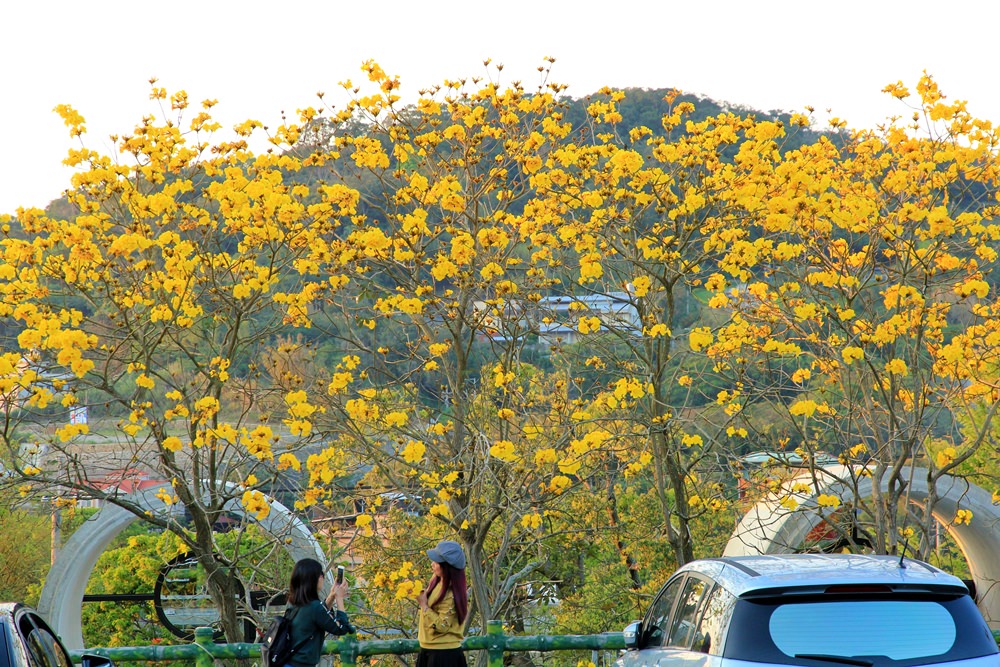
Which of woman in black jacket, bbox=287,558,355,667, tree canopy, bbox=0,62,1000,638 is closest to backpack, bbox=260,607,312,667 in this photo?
woman in black jacket, bbox=287,558,355,667

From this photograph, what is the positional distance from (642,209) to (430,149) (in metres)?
1.90

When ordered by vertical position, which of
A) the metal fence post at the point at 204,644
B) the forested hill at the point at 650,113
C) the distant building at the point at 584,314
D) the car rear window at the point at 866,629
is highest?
the forested hill at the point at 650,113

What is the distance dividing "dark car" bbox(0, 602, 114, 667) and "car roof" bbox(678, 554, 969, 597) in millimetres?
2924

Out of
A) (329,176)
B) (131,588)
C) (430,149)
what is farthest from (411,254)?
(131,588)

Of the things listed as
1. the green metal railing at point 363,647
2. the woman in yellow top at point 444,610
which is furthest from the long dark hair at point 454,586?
the green metal railing at point 363,647

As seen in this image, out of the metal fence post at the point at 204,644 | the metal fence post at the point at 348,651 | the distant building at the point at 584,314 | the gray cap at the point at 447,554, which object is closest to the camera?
the gray cap at the point at 447,554

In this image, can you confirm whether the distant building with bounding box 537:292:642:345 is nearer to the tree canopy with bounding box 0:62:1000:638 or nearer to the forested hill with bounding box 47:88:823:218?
the tree canopy with bounding box 0:62:1000:638

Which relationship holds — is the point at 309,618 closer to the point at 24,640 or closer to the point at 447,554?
the point at 447,554

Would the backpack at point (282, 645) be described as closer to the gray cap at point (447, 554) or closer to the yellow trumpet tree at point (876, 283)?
the gray cap at point (447, 554)

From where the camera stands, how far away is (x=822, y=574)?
4406mm

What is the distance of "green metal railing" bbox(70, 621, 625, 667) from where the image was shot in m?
6.75

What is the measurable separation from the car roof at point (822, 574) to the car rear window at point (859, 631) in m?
0.05

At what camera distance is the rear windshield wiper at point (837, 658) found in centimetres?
409

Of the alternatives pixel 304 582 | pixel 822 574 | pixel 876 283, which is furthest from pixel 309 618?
pixel 876 283
